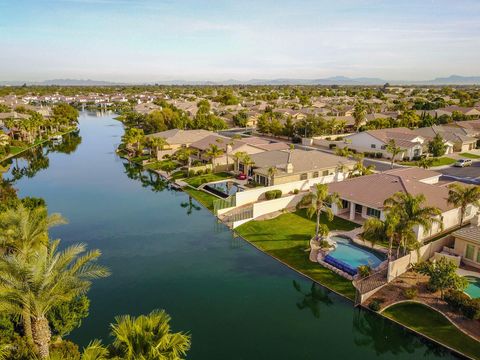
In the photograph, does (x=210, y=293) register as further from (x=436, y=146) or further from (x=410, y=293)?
(x=436, y=146)

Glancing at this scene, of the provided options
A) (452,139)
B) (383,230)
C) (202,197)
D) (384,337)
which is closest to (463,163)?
(452,139)

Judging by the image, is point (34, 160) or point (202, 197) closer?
point (202, 197)

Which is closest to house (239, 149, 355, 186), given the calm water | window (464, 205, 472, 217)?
the calm water

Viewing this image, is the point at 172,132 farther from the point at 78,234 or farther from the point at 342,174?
the point at 78,234

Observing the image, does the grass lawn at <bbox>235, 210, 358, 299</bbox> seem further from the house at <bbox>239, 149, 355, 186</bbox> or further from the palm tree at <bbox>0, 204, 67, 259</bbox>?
the palm tree at <bbox>0, 204, 67, 259</bbox>

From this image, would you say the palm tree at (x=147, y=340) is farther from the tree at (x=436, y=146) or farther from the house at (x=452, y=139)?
the house at (x=452, y=139)

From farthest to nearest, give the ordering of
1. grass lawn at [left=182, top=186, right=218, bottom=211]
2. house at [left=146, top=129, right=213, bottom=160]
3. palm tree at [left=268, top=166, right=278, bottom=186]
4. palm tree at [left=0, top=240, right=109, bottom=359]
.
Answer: house at [left=146, top=129, right=213, bottom=160] < palm tree at [left=268, top=166, right=278, bottom=186] < grass lawn at [left=182, top=186, right=218, bottom=211] < palm tree at [left=0, top=240, right=109, bottom=359]
